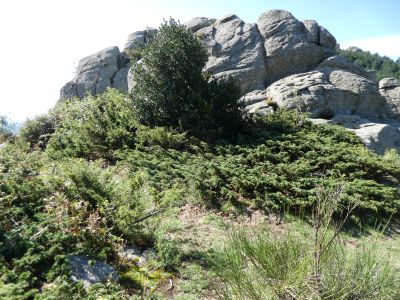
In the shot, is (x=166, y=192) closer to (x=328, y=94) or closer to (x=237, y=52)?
(x=328, y=94)

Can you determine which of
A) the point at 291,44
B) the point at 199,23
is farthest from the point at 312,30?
the point at 199,23

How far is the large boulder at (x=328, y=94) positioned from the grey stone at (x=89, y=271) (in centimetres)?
1133

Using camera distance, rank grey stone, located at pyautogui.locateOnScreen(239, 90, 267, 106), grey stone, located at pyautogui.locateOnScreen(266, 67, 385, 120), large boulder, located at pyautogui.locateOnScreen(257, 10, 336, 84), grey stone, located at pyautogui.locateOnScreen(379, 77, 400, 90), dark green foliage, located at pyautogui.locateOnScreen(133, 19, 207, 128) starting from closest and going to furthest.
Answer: dark green foliage, located at pyautogui.locateOnScreen(133, 19, 207, 128)
grey stone, located at pyautogui.locateOnScreen(266, 67, 385, 120)
grey stone, located at pyautogui.locateOnScreen(239, 90, 267, 106)
large boulder, located at pyautogui.locateOnScreen(257, 10, 336, 84)
grey stone, located at pyautogui.locateOnScreen(379, 77, 400, 90)

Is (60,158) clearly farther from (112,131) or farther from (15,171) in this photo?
(15,171)

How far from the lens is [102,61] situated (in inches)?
915

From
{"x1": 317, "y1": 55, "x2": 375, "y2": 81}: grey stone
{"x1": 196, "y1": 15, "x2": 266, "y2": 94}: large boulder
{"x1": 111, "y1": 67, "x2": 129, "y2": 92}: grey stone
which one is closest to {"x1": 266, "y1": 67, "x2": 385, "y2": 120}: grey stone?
{"x1": 317, "y1": 55, "x2": 375, "y2": 81}: grey stone

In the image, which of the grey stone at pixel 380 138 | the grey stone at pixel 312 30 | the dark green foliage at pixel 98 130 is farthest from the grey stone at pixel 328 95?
the dark green foliage at pixel 98 130

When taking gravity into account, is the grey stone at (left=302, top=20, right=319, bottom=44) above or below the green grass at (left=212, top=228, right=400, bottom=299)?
above

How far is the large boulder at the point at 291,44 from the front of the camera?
1889 cm

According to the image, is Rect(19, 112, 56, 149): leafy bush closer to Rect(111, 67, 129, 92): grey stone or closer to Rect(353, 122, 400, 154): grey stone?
Rect(111, 67, 129, 92): grey stone

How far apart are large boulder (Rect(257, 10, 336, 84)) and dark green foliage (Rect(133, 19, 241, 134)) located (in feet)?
22.8

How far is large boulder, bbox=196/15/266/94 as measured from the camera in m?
18.2

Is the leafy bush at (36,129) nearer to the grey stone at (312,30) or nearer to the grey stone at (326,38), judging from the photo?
the grey stone at (312,30)

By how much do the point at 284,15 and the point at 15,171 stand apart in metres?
17.3
